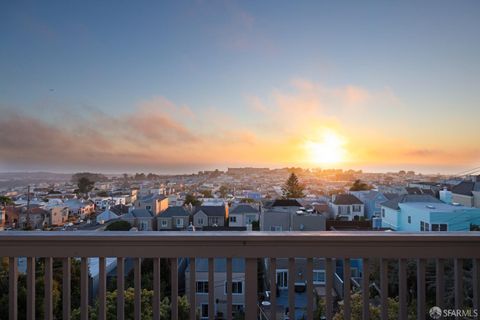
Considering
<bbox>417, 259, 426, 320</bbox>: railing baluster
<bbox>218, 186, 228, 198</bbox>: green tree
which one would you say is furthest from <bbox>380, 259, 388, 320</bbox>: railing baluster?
<bbox>218, 186, 228, 198</bbox>: green tree

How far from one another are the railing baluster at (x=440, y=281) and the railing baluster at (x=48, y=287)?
163 centimetres

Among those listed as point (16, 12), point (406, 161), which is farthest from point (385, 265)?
point (16, 12)

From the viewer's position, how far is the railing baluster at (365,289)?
123cm

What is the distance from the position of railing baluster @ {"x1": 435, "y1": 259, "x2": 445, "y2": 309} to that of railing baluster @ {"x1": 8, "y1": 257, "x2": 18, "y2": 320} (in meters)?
1.78

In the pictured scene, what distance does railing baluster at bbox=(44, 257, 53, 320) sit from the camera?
1.23 metres

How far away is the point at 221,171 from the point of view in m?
2.68

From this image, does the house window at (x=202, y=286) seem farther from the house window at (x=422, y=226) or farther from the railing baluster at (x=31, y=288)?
the house window at (x=422, y=226)

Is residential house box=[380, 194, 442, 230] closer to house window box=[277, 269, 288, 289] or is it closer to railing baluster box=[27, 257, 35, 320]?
house window box=[277, 269, 288, 289]

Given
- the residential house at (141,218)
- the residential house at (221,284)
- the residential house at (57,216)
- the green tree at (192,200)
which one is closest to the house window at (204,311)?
the residential house at (221,284)

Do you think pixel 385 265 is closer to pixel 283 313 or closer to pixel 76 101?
pixel 283 313

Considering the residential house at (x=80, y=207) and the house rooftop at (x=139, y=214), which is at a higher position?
the residential house at (x=80, y=207)

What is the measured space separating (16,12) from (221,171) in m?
1.94

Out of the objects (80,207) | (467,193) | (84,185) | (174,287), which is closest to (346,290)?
(174,287)

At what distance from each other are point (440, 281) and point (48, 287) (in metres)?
1.66
